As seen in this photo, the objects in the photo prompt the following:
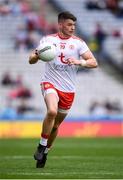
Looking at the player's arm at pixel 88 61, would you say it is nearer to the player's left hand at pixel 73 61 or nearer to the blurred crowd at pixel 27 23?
the player's left hand at pixel 73 61

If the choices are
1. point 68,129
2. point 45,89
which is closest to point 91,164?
point 45,89

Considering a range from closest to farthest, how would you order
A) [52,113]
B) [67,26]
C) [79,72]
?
[52,113] < [67,26] < [79,72]

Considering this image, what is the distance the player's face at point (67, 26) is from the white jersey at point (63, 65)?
127 mm

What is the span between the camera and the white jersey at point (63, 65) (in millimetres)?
12109

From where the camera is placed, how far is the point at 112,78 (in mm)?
30359

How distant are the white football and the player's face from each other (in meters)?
0.39

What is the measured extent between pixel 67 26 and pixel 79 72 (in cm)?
1872

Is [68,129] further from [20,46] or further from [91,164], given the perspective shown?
[91,164]

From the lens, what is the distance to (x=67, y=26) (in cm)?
1206

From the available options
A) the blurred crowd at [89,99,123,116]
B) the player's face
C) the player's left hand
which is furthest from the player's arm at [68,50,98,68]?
the blurred crowd at [89,99,123,116]

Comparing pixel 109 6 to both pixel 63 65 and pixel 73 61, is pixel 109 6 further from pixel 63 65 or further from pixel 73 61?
pixel 73 61

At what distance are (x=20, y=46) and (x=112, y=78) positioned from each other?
385 centimetres

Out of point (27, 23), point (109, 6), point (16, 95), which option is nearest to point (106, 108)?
point (16, 95)

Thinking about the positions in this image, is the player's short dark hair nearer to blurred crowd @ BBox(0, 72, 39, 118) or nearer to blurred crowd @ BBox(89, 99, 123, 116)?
blurred crowd @ BBox(0, 72, 39, 118)
